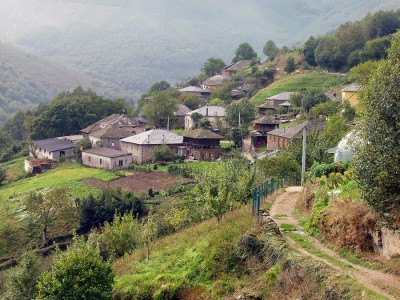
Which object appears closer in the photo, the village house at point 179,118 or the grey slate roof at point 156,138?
the grey slate roof at point 156,138

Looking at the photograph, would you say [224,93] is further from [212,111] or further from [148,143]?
[148,143]

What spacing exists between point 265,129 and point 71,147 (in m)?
25.0

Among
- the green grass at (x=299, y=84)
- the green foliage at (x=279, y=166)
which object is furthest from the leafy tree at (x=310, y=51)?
the green foliage at (x=279, y=166)

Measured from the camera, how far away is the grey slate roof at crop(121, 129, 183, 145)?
186 ft

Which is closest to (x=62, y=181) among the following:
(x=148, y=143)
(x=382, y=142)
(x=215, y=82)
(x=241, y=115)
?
(x=148, y=143)

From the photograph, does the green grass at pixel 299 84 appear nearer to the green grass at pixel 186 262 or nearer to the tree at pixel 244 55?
the tree at pixel 244 55

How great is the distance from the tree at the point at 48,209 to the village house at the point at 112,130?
25.6 metres

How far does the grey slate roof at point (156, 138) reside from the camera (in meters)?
56.7

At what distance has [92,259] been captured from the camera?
16.1m

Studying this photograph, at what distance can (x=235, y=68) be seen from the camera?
111438 mm

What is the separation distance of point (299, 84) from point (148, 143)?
34821 mm

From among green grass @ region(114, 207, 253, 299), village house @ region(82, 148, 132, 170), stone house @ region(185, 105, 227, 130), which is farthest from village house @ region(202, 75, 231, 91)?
green grass @ region(114, 207, 253, 299)

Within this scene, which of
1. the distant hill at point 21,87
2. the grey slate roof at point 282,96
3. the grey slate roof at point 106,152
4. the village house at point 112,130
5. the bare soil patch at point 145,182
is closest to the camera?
the bare soil patch at point 145,182

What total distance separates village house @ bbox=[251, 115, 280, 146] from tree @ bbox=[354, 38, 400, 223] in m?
45.8
